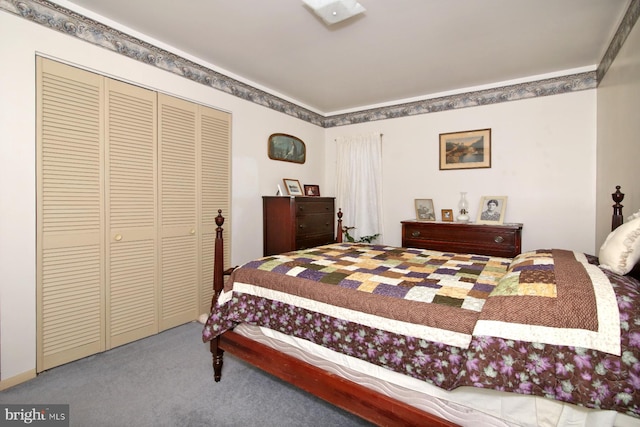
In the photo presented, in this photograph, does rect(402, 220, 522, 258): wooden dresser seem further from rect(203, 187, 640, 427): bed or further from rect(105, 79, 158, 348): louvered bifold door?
rect(105, 79, 158, 348): louvered bifold door

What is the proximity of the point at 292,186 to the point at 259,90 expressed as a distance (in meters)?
1.31

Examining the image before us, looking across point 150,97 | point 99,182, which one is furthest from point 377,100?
point 99,182

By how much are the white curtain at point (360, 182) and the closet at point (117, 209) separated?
6.65 ft

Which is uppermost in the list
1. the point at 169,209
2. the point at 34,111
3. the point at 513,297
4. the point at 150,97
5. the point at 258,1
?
the point at 258,1

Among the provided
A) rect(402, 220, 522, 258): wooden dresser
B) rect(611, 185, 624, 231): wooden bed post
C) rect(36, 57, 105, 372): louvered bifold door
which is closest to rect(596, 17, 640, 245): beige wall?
rect(611, 185, 624, 231): wooden bed post

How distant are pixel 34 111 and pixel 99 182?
0.61m

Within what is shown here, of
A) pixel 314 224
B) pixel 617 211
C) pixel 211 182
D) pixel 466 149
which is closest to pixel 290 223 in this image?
pixel 314 224

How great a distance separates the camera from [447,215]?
3.87 meters

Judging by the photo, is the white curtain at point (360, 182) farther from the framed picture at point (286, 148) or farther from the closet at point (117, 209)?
the closet at point (117, 209)

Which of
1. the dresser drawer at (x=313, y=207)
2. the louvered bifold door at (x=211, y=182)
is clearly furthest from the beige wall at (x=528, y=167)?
the louvered bifold door at (x=211, y=182)

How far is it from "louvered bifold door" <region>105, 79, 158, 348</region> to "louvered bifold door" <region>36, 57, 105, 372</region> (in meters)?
0.07

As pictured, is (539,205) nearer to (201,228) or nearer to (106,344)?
(201,228)

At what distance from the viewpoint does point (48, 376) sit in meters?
2.13

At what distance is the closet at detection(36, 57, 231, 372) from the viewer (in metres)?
2.19
